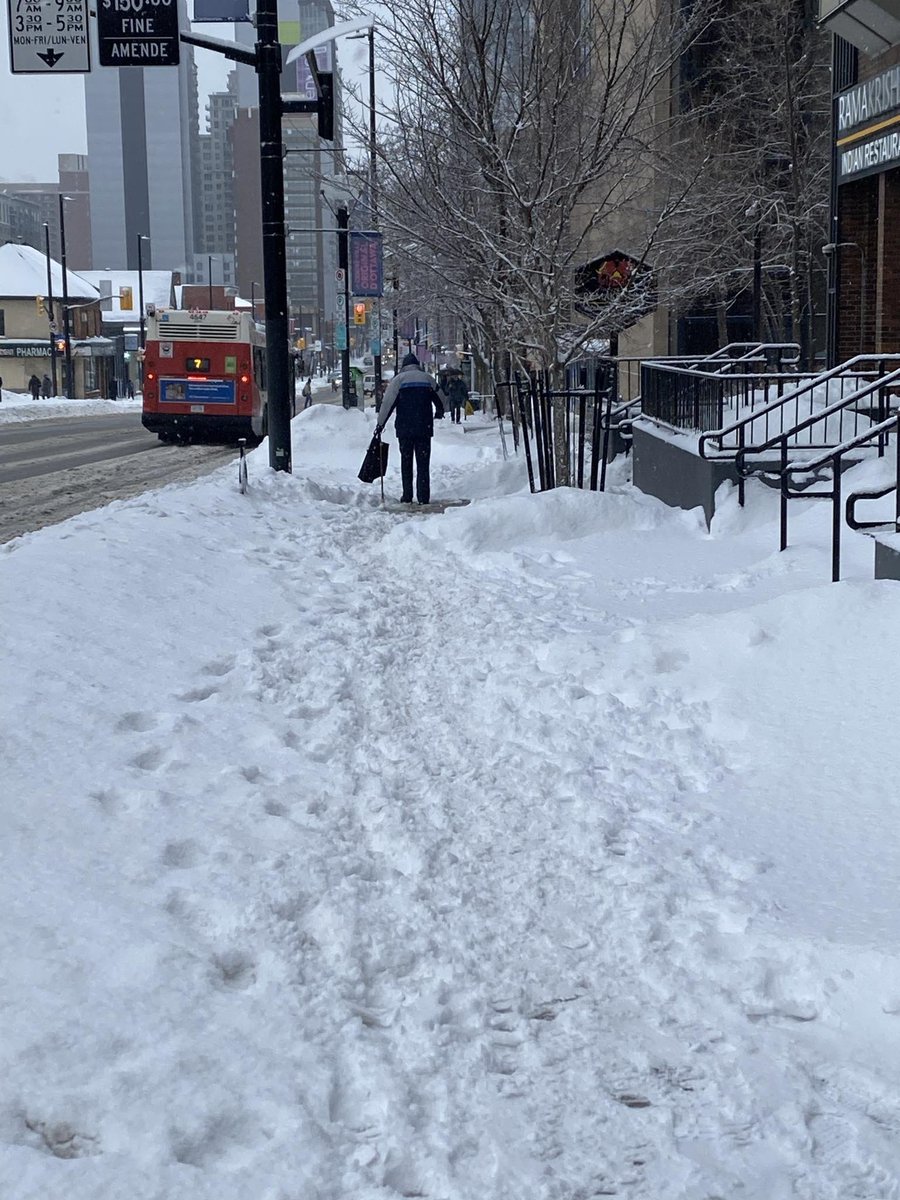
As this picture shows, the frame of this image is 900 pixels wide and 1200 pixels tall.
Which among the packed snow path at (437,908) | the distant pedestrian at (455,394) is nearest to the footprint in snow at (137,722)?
the packed snow path at (437,908)

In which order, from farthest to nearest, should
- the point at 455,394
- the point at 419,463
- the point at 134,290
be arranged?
the point at 134,290 < the point at 455,394 < the point at 419,463

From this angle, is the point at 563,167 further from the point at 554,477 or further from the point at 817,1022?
the point at 817,1022

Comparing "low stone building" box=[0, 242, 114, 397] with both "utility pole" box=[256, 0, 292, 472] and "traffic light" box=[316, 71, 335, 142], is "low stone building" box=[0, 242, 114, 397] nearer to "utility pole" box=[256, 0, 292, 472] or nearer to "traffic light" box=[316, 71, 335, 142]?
"utility pole" box=[256, 0, 292, 472]

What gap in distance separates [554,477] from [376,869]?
12.7m

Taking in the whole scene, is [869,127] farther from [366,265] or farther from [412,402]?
[366,265]

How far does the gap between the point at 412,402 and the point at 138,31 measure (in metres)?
5.09

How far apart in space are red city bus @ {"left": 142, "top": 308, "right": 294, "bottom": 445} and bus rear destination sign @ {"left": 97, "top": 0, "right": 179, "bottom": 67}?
1815cm

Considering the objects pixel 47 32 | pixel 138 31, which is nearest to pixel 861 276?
pixel 138 31

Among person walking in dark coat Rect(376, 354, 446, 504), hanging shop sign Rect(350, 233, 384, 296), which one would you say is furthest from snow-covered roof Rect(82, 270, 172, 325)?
person walking in dark coat Rect(376, 354, 446, 504)

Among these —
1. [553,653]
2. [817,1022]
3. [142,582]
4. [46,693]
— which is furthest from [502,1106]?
[142,582]

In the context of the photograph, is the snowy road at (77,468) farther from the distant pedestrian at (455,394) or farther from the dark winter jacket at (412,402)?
the distant pedestrian at (455,394)

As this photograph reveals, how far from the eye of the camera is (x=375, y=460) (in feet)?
58.5

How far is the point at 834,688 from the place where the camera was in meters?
6.95

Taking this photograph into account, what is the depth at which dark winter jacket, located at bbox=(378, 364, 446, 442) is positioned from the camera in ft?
55.4
